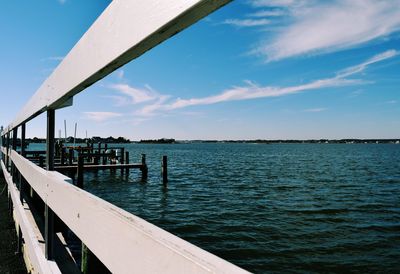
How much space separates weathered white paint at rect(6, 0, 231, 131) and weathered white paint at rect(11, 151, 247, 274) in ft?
1.86

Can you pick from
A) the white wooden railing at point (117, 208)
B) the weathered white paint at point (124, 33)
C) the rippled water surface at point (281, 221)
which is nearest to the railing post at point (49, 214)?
the white wooden railing at point (117, 208)

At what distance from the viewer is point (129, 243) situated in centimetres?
98

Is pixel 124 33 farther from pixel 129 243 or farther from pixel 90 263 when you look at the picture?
pixel 90 263

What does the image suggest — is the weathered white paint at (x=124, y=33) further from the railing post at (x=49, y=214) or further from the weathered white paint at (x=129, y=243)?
the railing post at (x=49, y=214)

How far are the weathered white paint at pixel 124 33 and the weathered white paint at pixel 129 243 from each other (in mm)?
567

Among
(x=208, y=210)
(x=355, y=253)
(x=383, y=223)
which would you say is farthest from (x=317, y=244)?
(x=208, y=210)

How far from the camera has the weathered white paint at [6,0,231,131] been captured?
81cm

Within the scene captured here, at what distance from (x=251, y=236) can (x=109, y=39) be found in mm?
9074

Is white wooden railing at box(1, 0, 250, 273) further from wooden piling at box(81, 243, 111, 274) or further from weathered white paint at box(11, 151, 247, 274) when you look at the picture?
wooden piling at box(81, 243, 111, 274)

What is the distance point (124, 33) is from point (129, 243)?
71cm

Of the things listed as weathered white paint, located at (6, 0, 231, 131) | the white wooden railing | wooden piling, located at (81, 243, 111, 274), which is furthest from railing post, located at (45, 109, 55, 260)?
wooden piling, located at (81, 243, 111, 274)

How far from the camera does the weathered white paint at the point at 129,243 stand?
74cm

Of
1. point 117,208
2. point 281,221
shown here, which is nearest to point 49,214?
point 117,208

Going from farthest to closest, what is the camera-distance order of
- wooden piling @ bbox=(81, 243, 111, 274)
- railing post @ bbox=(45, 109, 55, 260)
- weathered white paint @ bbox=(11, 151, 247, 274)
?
wooden piling @ bbox=(81, 243, 111, 274), railing post @ bbox=(45, 109, 55, 260), weathered white paint @ bbox=(11, 151, 247, 274)
